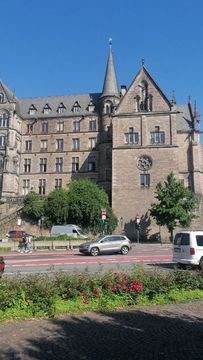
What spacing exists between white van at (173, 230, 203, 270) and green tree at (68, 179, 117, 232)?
28.7 meters

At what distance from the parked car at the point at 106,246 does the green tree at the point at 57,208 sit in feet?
61.2

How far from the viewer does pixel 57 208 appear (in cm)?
4719

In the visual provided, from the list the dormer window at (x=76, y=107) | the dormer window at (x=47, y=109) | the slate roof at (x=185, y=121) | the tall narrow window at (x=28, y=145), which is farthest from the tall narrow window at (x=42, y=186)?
the slate roof at (x=185, y=121)

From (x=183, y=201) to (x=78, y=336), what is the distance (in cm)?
3818

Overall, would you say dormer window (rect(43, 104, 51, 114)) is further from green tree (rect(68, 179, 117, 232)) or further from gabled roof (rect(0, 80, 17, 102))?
green tree (rect(68, 179, 117, 232))

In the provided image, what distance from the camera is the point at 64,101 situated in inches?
2709

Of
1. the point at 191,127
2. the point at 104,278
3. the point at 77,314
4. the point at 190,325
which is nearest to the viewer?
the point at 190,325

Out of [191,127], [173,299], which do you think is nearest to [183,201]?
[191,127]

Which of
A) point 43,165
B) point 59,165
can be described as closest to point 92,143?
point 59,165

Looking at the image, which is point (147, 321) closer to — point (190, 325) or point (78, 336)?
point (190, 325)

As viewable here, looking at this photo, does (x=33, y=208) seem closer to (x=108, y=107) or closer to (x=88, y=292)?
(x=108, y=107)

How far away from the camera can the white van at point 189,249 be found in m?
17.0

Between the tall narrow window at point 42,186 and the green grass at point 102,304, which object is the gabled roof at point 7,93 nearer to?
the tall narrow window at point 42,186

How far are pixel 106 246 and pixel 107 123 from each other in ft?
119
